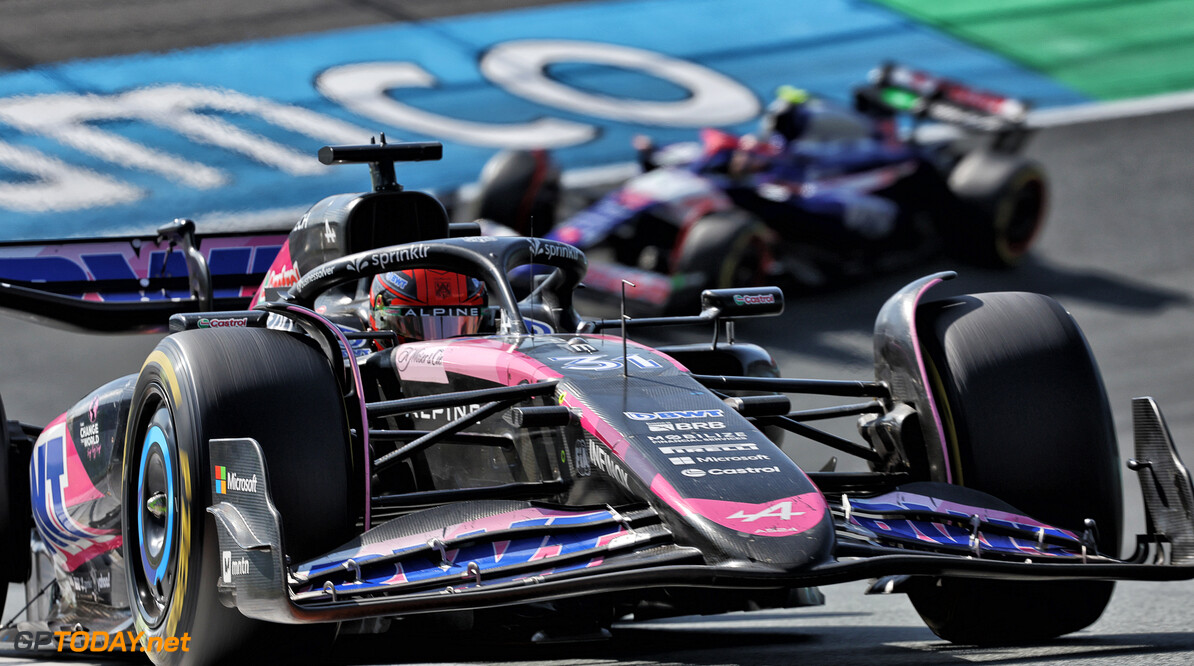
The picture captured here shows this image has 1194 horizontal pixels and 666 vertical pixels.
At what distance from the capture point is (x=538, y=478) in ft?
15.9

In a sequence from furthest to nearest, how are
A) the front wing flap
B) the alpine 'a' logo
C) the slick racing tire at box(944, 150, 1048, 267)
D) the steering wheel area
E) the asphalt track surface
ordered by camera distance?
the slick racing tire at box(944, 150, 1048, 267)
the steering wheel area
the asphalt track surface
the alpine 'a' logo
the front wing flap

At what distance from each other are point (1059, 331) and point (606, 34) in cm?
1587

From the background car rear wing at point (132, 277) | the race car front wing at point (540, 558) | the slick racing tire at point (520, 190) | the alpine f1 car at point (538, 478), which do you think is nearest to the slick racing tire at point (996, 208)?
the slick racing tire at point (520, 190)

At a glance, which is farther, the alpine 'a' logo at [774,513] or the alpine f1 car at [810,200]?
the alpine f1 car at [810,200]

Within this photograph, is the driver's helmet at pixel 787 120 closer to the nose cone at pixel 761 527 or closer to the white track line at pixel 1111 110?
the white track line at pixel 1111 110

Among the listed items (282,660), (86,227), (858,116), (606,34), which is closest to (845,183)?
(858,116)

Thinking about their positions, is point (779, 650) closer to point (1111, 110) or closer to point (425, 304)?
point (425, 304)

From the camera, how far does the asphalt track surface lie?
5156 millimetres

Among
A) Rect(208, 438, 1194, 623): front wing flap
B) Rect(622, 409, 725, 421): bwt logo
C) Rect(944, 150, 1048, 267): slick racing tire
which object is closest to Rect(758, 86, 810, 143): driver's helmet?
Rect(944, 150, 1048, 267): slick racing tire

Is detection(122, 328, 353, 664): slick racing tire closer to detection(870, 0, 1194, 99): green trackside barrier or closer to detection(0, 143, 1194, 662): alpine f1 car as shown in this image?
detection(0, 143, 1194, 662): alpine f1 car

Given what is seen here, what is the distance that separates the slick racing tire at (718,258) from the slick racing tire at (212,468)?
852 centimetres

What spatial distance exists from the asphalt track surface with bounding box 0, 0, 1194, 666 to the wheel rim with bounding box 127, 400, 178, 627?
729 millimetres

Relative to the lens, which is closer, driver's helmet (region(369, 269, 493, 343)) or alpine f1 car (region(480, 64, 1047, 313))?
driver's helmet (region(369, 269, 493, 343))

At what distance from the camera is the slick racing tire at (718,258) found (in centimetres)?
1309
